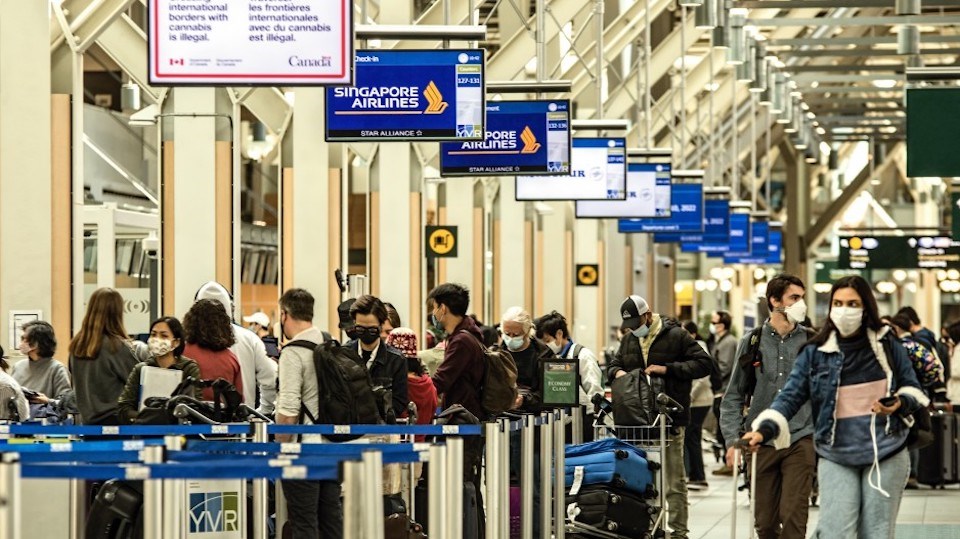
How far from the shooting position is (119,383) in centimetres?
998

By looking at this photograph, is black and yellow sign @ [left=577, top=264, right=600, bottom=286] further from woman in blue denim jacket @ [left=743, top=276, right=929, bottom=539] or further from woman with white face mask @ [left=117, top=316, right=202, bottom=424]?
woman in blue denim jacket @ [left=743, top=276, right=929, bottom=539]

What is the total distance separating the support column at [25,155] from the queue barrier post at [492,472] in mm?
4785

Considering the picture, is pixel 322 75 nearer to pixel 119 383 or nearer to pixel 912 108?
pixel 119 383

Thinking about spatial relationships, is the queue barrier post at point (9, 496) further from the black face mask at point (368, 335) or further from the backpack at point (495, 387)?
the backpack at point (495, 387)

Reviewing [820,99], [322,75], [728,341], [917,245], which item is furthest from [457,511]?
[917,245]

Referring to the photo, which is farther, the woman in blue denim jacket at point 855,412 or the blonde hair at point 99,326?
the blonde hair at point 99,326

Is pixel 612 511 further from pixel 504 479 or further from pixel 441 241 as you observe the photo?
pixel 441 241

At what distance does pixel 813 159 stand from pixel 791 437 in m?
34.1

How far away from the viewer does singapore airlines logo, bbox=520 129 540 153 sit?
1712 cm

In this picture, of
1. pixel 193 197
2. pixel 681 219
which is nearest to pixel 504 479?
pixel 193 197

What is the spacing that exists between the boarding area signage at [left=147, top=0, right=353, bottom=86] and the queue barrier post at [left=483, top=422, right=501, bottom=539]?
3.19 meters

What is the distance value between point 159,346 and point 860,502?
139 inches

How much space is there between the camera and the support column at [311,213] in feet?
65.0

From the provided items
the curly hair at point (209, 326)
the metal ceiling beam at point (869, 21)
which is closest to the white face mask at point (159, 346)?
the curly hair at point (209, 326)
